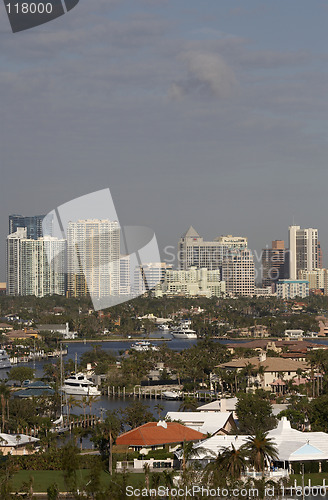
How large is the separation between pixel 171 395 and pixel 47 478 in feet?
35.2

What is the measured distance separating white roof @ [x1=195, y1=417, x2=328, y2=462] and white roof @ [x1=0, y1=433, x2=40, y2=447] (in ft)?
11.0

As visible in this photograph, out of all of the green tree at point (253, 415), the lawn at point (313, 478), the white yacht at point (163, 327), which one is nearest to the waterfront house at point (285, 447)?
the lawn at point (313, 478)

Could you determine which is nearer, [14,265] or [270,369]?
[270,369]

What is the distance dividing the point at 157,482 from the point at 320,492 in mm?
2097

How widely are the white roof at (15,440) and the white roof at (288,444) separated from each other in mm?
3355

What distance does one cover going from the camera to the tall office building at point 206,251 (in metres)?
88.6

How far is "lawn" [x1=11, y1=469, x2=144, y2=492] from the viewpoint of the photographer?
1142cm

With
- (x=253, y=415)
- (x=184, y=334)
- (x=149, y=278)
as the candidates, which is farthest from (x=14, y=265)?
(x=253, y=415)

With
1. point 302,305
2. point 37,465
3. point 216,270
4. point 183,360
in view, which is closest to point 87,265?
point 302,305

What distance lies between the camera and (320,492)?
36.7ft

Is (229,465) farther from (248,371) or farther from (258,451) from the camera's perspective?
(248,371)

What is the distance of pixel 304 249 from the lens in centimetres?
9856

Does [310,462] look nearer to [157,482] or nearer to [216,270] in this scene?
[157,482]

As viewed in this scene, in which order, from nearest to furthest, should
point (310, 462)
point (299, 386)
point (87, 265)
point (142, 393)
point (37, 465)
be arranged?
point (310, 462), point (37, 465), point (299, 386), point (142, 393), point (87, 265)
